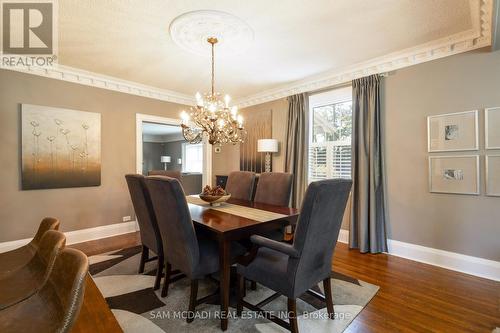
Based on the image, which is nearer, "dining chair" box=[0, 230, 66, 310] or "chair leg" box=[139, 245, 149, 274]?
"dining chair" box=[0, 230, 66, 310]

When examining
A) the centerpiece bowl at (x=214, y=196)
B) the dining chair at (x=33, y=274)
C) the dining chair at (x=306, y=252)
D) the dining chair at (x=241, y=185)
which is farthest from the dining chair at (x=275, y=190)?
the dining chair at (x=33, y=274)

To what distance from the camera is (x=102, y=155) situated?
157 inches

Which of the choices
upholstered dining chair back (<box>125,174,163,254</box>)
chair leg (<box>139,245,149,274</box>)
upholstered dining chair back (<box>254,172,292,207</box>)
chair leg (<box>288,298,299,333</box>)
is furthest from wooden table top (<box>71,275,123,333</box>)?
upholstered dining chair back (<box>254,172,292,207</box>)

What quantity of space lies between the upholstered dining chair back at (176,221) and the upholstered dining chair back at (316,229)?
2.50 ft

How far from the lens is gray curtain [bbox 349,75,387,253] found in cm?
327

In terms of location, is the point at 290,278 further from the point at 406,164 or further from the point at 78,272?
the point at 406,164

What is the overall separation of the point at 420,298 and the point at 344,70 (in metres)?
2.99

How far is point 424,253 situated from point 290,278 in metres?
2.38

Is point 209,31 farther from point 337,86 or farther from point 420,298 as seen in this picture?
point 420,298

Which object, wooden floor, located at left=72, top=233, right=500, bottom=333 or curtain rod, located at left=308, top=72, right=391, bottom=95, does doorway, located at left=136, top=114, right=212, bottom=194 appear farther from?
wooden floor, located at left=72, top=233, right=500, bottom=333

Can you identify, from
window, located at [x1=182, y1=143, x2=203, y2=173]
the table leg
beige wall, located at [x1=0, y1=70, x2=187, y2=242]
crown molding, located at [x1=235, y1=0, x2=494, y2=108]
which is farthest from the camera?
window, located at [x1=182, y1=143, x2=203, y2=173]

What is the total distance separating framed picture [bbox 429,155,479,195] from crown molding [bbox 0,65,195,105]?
4.41m

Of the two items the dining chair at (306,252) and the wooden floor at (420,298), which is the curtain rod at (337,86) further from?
the wooden floor at (420,298)

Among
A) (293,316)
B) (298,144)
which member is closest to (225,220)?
(293,316)
